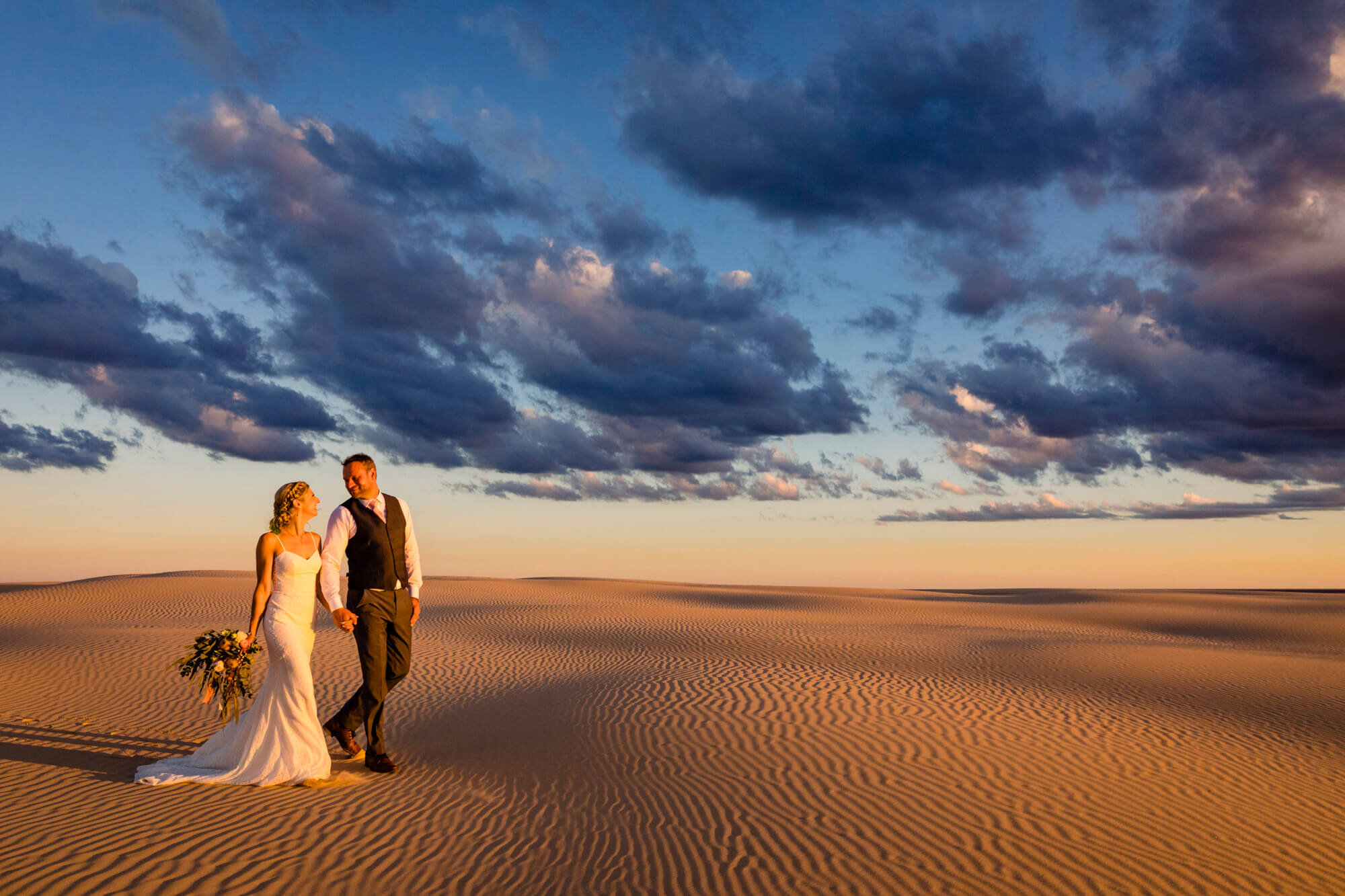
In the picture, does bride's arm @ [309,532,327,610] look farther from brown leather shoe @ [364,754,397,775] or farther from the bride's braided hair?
brown leather shoe @ [364,754,397,775]

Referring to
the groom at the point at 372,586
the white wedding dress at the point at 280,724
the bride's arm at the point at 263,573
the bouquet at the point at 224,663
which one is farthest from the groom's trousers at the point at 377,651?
the bouquet at the point at 224,663

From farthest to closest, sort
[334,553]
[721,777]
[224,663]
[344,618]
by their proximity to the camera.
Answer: [721,777], [224,663], [334,553], [344,618]

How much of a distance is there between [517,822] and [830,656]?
36.3 feet

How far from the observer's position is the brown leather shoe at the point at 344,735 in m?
6.75

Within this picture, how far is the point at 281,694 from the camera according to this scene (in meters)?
6.15

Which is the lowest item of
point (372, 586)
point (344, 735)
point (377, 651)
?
point (344, 735)

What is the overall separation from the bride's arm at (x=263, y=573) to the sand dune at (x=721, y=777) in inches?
51.5

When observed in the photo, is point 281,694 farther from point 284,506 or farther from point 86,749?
point 86,749

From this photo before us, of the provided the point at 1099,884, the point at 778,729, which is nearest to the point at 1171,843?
the point at 1099,884

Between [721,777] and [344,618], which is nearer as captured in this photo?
[344,618]

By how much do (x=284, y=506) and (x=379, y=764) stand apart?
7.79ft

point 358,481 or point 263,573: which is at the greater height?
point 358,481

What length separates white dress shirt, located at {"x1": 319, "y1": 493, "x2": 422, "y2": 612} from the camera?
6.33 metres

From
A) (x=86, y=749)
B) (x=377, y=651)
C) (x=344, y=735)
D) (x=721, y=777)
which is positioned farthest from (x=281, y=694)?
(x=721, y=777)
